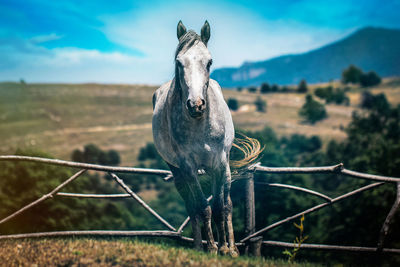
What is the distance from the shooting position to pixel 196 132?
3779 mm

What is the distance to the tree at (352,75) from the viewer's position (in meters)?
144

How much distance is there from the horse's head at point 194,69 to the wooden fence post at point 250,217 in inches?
98.1

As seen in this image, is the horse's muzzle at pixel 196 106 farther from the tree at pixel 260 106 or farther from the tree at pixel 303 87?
the tree at pixel 303 87

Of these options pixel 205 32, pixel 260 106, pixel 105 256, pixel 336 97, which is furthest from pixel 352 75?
pixel 105 256

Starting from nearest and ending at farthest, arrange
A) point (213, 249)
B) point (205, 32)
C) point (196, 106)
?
point (196, 106), point (205, 32), point (213, 249)

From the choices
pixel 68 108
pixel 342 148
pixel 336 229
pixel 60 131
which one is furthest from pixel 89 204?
pixel 68 108

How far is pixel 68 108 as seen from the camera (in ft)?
393

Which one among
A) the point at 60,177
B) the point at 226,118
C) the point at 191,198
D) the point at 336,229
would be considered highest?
the point at 226,118

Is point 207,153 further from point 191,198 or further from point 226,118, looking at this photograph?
point 191,198

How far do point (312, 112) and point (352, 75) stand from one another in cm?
5786

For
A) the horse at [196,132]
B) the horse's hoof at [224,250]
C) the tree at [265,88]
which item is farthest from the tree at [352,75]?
the horse's hoof at [224,250]

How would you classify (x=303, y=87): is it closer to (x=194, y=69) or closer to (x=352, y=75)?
(x=352, y=75)

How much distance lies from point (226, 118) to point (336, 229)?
2555 centimetres

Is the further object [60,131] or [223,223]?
[60,131]
